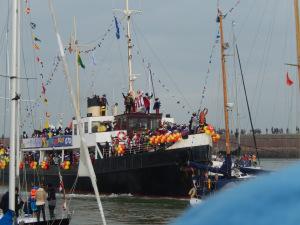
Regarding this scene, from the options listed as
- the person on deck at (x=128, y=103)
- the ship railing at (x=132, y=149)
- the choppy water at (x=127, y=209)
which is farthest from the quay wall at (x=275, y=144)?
the choppy water at (x=127, y=209)

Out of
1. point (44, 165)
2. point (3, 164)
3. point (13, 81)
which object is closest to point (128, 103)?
point (44, 165)

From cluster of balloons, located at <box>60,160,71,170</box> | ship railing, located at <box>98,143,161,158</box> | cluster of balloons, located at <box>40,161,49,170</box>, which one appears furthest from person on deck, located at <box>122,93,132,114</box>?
cluster of balloons, located at <box>40,161,49,170</box>

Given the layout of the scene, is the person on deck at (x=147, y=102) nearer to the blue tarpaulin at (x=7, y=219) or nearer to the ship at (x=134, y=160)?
the ship at (x=134, y=160)

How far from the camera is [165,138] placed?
3409 centimetres

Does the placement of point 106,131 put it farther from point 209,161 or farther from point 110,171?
point 209,161

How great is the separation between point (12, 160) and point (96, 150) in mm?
22292

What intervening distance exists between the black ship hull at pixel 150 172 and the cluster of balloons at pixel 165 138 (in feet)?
1.82

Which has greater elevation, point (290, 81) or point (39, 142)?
point (290, 81)

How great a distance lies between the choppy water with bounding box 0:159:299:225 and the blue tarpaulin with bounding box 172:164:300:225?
19.1m

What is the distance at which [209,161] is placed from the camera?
33.6 m

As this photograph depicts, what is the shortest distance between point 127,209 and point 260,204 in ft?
91.0

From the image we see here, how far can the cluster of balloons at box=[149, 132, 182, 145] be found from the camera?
1346 inches

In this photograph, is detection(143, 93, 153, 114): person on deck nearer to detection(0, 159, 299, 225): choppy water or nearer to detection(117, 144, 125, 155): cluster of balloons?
detection(117, 144, 125, 155): cluster of balloons

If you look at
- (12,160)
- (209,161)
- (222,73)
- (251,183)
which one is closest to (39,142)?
(209,161)
